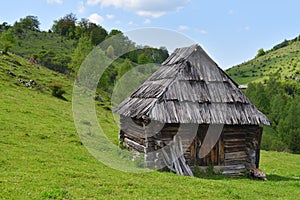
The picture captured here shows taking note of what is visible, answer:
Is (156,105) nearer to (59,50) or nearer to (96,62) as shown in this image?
(96,62)

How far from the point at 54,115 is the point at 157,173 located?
549 inches

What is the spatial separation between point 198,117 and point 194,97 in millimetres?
1130

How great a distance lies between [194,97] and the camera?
586 inches

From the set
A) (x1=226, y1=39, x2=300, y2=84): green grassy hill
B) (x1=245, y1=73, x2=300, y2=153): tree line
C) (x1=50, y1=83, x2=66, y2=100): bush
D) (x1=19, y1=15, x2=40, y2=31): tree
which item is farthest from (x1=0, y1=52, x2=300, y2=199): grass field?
(x1=226, y1=39, x2=300, y2=84): green grassy hill

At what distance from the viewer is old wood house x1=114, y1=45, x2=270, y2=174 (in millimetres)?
14281

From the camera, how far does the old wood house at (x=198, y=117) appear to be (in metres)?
14.3

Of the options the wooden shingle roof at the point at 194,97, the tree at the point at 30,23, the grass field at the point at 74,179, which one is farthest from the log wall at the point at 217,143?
the tree at the point at 30,23

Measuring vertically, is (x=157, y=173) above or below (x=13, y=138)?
below

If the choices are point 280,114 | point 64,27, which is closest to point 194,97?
point 280,114

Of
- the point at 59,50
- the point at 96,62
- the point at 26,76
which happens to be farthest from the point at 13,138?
the point at 59,50

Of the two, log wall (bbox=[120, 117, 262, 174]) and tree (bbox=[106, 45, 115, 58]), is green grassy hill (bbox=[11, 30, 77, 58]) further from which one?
log wall (bbox=[120, 117, 262, 174])

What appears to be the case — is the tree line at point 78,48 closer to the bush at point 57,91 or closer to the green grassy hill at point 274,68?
the bush at point 57,91

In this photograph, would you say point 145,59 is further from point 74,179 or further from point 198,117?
point 74,179

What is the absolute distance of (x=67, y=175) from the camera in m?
11.0
